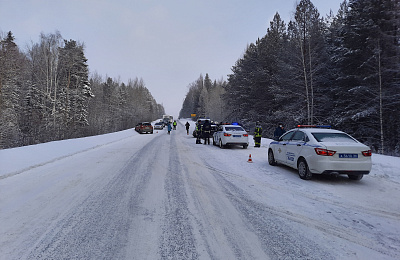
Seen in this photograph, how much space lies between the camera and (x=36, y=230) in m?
3.50

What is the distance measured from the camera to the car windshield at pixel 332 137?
672 cm

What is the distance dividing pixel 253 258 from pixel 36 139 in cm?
1995

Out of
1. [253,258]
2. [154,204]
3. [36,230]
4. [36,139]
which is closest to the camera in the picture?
[253,258]

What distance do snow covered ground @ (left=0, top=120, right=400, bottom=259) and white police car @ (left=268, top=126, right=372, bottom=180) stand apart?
47 centimetres

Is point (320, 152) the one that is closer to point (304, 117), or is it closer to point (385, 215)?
point (385, 215)

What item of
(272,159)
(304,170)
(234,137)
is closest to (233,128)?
(234,137)

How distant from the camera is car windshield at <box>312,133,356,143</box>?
22.0 ft

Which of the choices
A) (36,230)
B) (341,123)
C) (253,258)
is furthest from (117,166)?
(341,123)

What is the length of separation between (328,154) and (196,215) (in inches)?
173

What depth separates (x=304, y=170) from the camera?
276 inches

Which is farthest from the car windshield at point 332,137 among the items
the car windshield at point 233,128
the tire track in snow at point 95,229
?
the car windshield at point 233,128

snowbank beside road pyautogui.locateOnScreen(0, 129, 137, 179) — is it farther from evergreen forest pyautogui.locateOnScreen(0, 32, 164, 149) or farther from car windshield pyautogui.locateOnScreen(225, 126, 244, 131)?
car windshield pyautogui.locateOnScreen(225, 126, 244, 131)

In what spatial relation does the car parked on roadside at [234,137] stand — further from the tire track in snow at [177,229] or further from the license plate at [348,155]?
the tire track in snow at [177,229]

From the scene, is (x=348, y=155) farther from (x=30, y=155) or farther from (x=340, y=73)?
(x=340, y=73)
